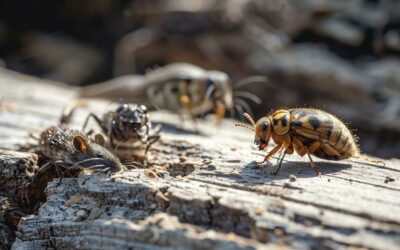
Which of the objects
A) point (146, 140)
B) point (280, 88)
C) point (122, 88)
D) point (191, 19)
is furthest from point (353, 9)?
point (146, 140)

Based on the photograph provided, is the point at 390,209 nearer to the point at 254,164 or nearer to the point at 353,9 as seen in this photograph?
the point at 254,164

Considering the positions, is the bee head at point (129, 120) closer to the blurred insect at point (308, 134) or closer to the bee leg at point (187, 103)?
the blurred insect at point (308, 134)

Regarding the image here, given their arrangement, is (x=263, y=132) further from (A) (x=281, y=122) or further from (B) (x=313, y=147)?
(B) (x=313, y=147)

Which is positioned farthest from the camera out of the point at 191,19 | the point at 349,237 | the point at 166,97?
the point at 191,19

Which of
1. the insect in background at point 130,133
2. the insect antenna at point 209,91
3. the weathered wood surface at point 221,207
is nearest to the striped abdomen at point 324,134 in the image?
the weathered wood surface at point 221,207

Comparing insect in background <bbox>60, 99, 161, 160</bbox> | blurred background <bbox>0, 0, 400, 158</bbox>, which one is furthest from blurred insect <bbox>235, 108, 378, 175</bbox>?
blurred background <bbox>0, 0, 400, 158</bbox>

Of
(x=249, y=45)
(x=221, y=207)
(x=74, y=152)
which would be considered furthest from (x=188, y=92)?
(x=221, y=207)
